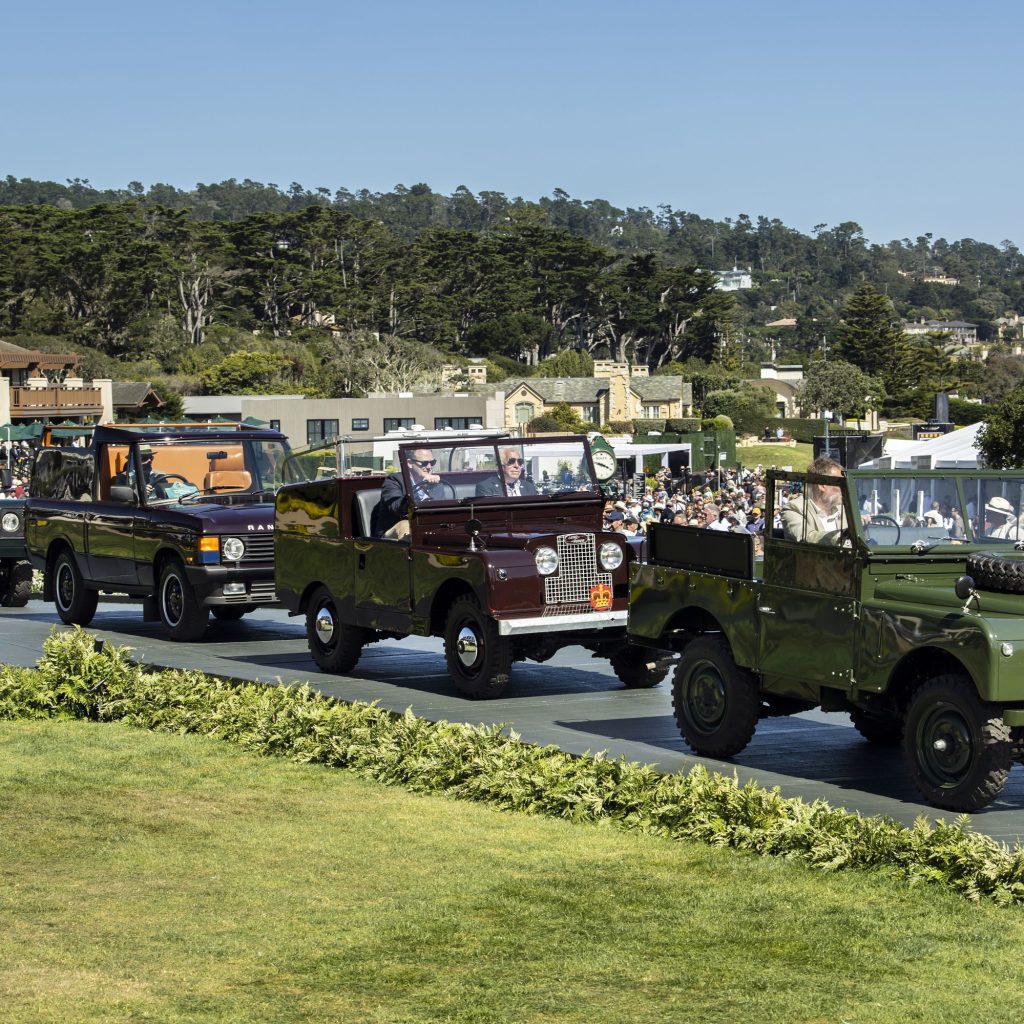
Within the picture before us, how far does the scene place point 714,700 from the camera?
34.9 ft

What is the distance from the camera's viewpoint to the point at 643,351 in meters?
166

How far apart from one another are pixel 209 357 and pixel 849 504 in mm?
118803

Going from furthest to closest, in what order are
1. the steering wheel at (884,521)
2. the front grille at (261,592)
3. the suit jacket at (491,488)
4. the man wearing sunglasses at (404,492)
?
the front grille at (261,592) < the suit jacket at (491,488) < the man wearing sunglasses at (404,492) < the steering wheel at (884,521)

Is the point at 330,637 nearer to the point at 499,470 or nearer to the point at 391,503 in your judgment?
the point at 391,503

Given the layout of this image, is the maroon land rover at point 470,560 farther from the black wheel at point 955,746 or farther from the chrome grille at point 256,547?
the black wheel at point 955,746

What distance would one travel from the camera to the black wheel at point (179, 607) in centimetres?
1773

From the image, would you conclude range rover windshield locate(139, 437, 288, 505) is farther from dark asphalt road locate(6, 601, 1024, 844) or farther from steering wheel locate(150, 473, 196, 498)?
dark asphalt road locate(6, 601, 1024, 844)

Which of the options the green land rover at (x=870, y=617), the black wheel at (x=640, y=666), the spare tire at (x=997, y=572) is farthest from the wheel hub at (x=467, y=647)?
the spare tire at (x=997, y=572)

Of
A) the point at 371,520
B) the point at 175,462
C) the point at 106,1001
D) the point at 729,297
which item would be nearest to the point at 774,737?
the point at 371,520

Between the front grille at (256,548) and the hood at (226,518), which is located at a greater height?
the hood at (226,518)

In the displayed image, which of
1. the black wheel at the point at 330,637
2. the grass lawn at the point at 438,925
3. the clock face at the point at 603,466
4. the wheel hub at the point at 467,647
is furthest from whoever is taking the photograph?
the black wheel at the point at 330,637

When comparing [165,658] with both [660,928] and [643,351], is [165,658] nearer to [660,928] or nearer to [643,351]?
[660,928]

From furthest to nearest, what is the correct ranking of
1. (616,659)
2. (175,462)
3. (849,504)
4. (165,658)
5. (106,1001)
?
(175,462), (165,658), (616,659), (849,504), (106,1001)

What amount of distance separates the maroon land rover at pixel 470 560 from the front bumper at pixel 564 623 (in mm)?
11
